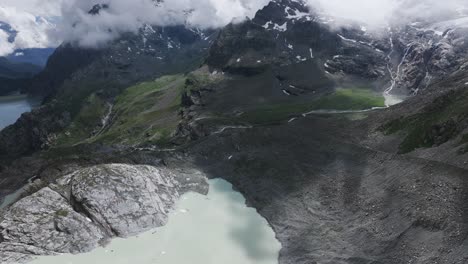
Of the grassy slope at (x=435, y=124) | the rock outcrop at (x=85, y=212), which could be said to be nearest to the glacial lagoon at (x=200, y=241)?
the rock outcrop at (x=85, y=212)

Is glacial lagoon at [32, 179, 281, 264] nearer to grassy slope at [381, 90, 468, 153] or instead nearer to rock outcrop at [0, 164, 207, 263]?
Answer: rock outcrop at [0, 164, 207, 263]

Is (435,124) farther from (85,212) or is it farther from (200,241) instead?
(85,212)

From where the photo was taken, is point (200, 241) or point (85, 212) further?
point (85, 212)

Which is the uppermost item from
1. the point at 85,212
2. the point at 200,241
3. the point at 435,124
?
the point at 85,212

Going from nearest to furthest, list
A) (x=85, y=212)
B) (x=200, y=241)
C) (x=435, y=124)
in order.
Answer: (x=200, y=241) → (x=85, y=212) → (x=435, y=124)

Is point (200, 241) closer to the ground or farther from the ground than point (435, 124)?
closer to the ground

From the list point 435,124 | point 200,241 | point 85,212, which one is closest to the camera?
point 200,241

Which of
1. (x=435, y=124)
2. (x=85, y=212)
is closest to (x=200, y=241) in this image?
(x=85, y=212)

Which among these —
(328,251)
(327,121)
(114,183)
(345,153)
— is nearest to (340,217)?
(328,251)

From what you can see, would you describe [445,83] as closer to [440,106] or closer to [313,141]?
[440,106]
